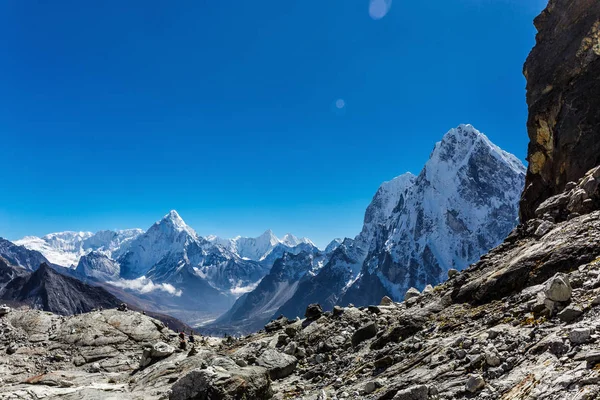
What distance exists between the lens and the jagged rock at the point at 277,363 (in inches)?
944

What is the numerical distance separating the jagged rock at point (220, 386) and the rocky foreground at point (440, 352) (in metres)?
0.06

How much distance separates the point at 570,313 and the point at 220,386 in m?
14.7

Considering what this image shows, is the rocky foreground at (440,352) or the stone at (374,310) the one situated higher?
the stone at (374,310)

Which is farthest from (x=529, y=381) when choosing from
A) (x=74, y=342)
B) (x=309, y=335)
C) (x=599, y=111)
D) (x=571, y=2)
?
(x=571, y=2)

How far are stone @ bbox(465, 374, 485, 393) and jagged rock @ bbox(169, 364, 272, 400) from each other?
36.1 ft

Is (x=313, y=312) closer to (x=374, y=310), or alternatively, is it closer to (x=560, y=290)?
(x=374, y=310)

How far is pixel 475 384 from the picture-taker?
11273mm

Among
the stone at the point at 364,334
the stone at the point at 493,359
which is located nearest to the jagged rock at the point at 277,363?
the stone at the point at 364,334

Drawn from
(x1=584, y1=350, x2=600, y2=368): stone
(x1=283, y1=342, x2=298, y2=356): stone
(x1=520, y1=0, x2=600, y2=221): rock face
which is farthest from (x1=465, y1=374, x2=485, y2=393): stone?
(x1=520, y1=0, x2=600, y2=221): rock face

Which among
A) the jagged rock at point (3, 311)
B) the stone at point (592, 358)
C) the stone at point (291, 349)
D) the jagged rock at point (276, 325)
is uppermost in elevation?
the jagged rock at point (3, 311)

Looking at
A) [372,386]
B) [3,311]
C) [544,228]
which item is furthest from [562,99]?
[3,311]

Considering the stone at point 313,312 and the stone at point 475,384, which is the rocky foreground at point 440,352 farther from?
the stone at point 313,312

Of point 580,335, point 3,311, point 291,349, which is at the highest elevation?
point 3,311

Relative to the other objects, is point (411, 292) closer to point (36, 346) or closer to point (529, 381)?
point (529, 381)
